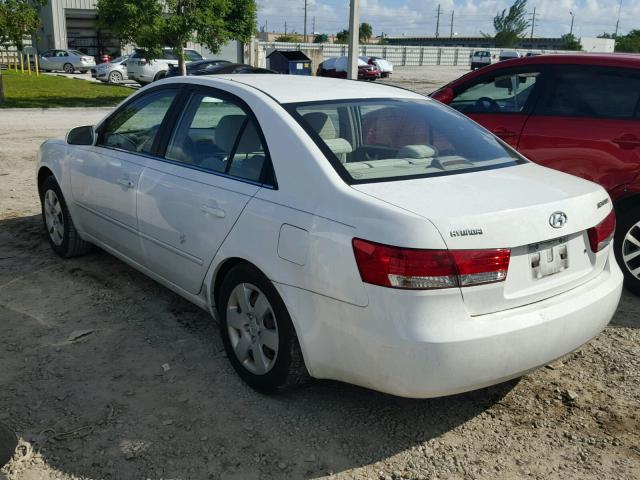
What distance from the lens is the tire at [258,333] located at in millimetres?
3188

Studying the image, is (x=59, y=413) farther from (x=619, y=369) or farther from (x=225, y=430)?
(x=619, y=369)

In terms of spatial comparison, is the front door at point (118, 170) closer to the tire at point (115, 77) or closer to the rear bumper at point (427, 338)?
the rear bumper at point (427, 338)

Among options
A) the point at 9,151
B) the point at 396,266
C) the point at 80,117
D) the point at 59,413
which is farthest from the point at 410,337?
the point at 80,117

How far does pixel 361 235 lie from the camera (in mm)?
2748

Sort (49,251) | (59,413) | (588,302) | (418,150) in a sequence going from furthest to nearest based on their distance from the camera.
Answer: (49,251) < (418,150) < (59,413) < (588,302)

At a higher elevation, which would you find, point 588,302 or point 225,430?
point 588,302

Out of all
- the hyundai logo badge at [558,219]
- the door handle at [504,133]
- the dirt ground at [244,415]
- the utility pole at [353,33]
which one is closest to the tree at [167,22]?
the utility pole at [353,33]

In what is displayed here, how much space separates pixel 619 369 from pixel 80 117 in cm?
1604

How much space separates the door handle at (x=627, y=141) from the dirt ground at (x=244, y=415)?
1.32 m

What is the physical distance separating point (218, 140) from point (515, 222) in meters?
1.82

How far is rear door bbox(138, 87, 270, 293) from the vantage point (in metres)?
3.49

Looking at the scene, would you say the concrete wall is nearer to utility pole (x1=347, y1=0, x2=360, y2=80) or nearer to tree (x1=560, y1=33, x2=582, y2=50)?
tree (x1=560, y1=33, x2=582, y2=50)

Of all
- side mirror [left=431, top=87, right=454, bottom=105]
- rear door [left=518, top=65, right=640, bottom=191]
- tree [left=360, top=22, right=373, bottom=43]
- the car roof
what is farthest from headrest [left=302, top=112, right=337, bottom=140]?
tree [left=360, top=22, right=373, bottom=43]

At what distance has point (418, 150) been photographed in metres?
3.56
